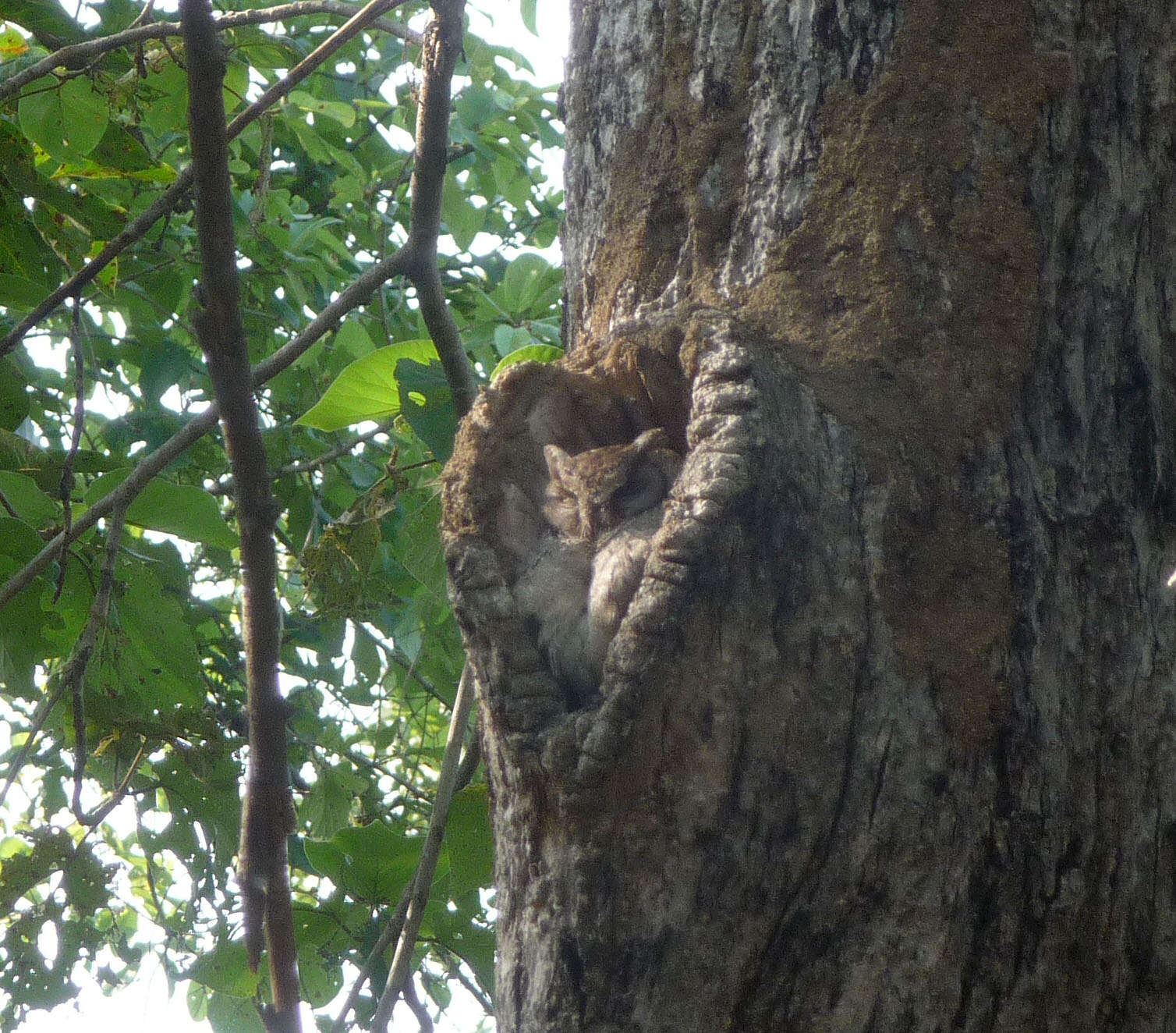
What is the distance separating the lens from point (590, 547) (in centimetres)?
138

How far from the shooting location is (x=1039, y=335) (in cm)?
117

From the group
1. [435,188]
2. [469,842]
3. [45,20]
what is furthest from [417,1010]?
[45,20]

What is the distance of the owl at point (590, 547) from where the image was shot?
1.18 m

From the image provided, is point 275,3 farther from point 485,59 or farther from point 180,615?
point 180,615

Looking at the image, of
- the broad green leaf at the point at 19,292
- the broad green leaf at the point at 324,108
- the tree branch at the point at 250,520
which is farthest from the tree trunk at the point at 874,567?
the broad green leaf at the point at 324,108

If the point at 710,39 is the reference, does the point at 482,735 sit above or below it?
below

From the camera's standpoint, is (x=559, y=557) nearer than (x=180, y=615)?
Yes

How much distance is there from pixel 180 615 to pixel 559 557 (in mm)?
1037

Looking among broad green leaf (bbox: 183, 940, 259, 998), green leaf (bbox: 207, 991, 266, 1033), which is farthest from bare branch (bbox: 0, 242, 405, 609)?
green leaf (bbox: 207, 991, 266, 1033)

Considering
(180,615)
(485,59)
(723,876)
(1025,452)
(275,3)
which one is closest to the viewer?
(723,876)

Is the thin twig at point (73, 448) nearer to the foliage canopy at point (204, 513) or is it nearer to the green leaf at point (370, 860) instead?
the foliage canopy at point (204, 513)

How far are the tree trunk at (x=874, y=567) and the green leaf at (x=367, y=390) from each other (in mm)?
654

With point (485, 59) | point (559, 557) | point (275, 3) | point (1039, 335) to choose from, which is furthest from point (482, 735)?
point (275, 3)

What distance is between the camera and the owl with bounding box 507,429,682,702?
1183 millimetres
